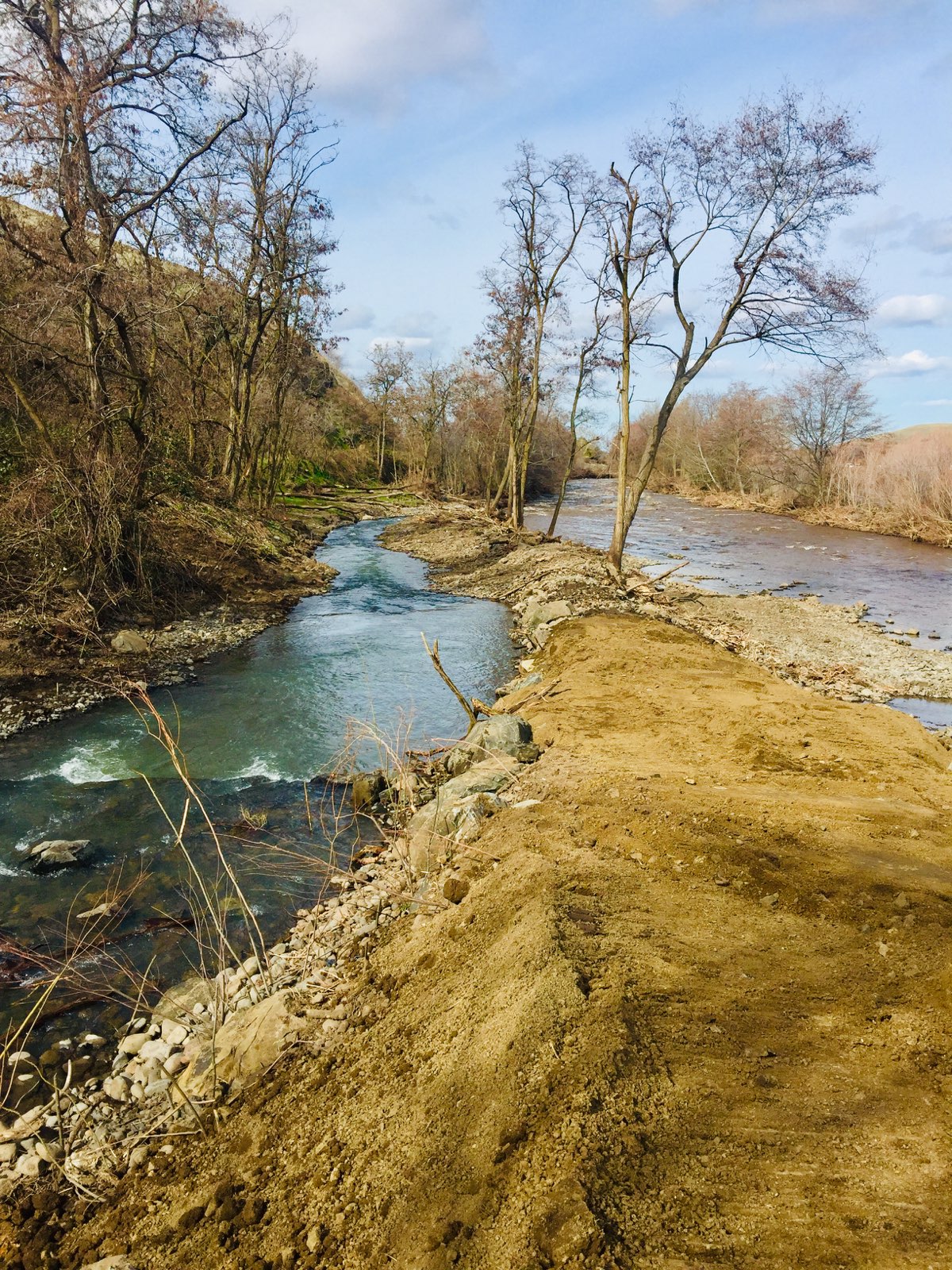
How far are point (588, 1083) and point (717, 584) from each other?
17751mm

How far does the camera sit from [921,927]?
3.40m

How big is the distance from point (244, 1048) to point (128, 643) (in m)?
8.84

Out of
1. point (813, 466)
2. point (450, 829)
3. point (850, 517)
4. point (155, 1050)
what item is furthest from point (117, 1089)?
point (813, 466)

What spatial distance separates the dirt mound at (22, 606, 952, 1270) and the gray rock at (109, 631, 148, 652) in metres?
8.29

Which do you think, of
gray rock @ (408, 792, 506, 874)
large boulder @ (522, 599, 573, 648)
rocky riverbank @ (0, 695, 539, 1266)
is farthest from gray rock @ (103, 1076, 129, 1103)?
large boulder @ (522, 599, 573, 648)

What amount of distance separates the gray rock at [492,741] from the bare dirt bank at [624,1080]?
1.86m

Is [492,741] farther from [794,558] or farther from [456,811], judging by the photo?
[794,558]

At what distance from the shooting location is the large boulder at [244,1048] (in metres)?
3.38

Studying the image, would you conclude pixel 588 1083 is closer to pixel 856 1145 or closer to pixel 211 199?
pixel 856 1145

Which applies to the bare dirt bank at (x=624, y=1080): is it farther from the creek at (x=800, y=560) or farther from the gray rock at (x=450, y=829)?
the creek at (x=800, y=560)

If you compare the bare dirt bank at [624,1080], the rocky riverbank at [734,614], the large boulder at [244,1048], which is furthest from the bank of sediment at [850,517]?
the large boulder at [244,1048]

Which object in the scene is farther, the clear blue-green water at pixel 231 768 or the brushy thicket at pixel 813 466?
the brushy thicket at pixel 813 466

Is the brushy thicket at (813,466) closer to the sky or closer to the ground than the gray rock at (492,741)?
closer to the sky

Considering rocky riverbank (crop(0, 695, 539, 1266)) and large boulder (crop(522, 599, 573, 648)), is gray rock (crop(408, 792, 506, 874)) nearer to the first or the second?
rocky riverbank (crop(0, 695, 539, 1266))
